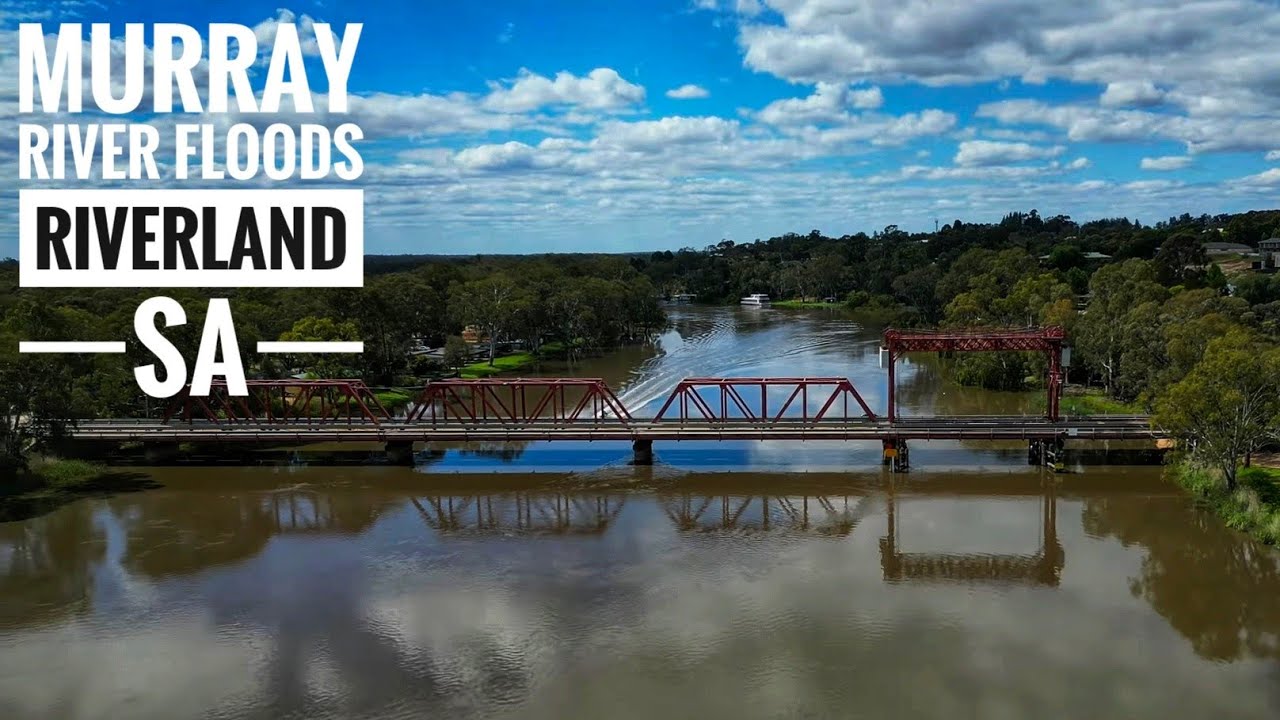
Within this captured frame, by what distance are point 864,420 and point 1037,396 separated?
849 inches

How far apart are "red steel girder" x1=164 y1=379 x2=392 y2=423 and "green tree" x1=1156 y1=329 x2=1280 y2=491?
117ft

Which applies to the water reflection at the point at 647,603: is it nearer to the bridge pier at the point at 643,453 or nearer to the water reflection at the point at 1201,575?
the water reflection at the point at 1201,575

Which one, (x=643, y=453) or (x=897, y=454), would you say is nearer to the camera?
(x=897, y=454)

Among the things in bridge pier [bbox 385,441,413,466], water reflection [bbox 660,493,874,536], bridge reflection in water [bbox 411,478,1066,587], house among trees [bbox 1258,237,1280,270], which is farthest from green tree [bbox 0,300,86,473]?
house among trees [bbox 1258,237,1280,270]

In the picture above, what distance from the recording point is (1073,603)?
2777cm

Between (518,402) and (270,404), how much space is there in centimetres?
1868

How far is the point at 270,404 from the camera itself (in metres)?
50.6

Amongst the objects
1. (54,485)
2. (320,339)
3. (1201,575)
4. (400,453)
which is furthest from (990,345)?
(54,485)

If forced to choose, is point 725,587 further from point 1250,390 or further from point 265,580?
point 1250,390

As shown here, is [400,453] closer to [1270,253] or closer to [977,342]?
[977,342]

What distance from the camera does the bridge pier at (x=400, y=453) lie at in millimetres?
47219

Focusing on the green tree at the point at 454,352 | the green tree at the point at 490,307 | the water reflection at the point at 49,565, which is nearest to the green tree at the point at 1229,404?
the water reflection at the point at 49,565

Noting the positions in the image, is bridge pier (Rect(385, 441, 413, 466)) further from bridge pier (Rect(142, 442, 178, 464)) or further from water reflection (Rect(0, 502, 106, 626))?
water reflection (Rect(0, 502, 106, 626))

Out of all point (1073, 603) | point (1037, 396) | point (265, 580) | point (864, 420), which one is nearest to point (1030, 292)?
point (1037, 396)
